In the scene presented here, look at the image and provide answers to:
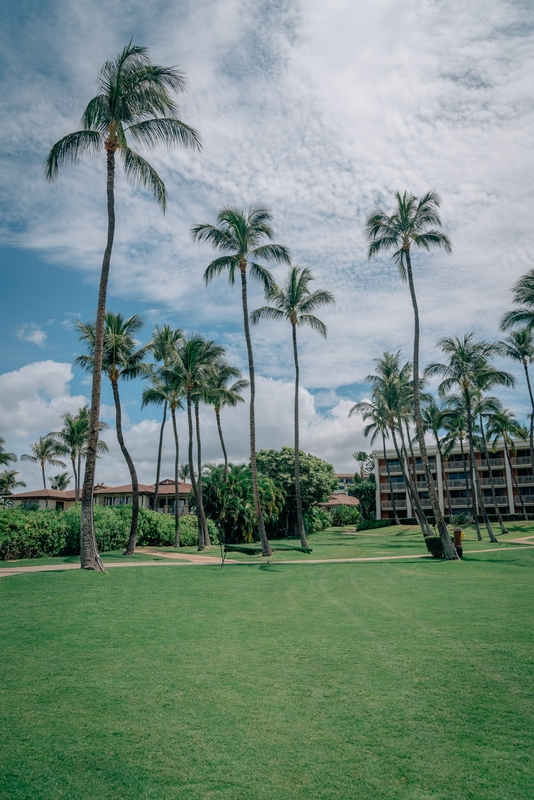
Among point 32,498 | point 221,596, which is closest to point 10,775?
point 221,596

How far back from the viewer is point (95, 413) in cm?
1603

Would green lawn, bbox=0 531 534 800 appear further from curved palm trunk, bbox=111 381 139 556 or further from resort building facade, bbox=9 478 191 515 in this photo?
resort building facade, bbox=9 478 191 515

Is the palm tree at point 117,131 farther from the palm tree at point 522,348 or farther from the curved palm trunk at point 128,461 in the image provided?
the palm tree at point 522,348

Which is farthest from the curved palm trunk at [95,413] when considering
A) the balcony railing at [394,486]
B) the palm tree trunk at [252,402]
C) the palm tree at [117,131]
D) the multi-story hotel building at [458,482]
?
the balcony railing at [394,486]

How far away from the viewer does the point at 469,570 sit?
18172 mm

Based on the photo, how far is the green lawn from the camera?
12.8 feet

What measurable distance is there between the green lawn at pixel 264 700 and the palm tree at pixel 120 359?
1277cm

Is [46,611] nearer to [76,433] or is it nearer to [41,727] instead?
[41,727]

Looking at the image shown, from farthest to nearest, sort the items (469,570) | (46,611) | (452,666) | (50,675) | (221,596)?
(469,570), (221,596), (46,611), (452,666), (50,675)

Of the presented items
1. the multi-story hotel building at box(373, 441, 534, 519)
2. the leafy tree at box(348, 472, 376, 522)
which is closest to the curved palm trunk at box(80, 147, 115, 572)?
the multi-story hotel building at box(373, 441, 534, 519)

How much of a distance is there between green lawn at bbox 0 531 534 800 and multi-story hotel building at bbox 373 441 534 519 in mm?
51714

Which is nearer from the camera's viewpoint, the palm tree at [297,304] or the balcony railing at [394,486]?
the palm tree at [297,304]

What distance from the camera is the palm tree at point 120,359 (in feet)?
76.4

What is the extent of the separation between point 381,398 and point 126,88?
3025cm
